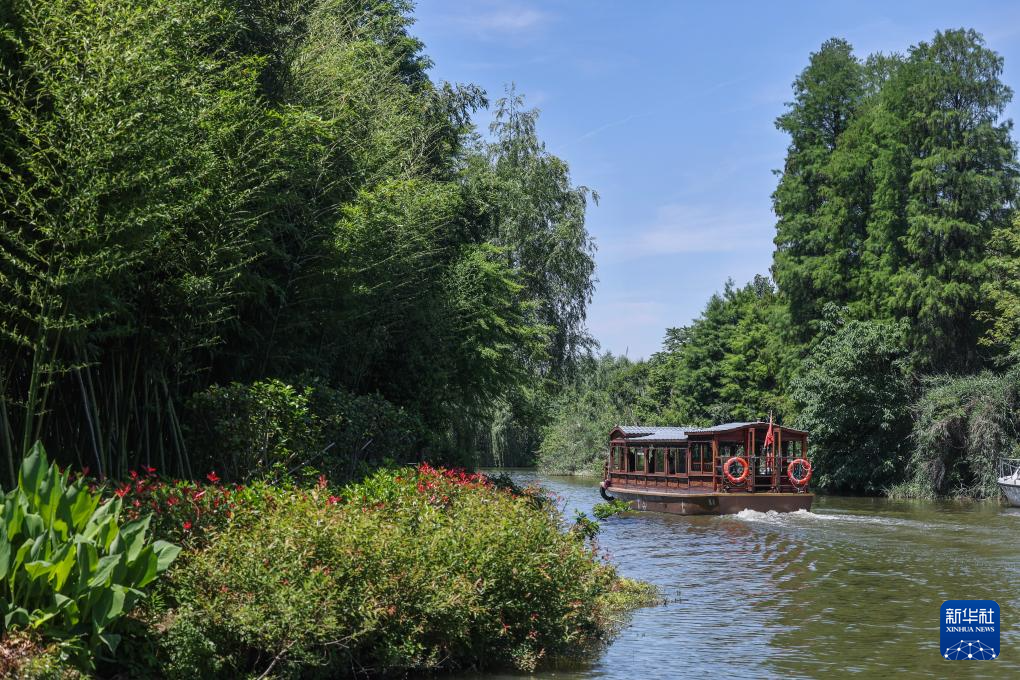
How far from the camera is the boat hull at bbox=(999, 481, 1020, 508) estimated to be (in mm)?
32625

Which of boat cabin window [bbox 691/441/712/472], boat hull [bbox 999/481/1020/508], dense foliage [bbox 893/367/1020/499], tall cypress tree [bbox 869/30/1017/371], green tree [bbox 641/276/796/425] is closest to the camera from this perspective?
boat hull [bbox 999/481/1020/508]

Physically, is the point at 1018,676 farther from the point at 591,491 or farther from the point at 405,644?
the point at 591,491

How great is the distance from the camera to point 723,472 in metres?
32.0

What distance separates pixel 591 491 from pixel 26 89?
1426 inches

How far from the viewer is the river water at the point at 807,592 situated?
1061cm

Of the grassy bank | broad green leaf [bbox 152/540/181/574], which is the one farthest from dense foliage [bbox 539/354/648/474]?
broad green leaf [bbox 152/540/181/574]

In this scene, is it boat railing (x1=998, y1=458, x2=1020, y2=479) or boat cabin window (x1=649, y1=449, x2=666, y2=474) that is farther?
boat cabin window (x1=649, y1=449, x2=666, y2=474)

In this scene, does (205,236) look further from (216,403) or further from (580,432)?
(580,432)

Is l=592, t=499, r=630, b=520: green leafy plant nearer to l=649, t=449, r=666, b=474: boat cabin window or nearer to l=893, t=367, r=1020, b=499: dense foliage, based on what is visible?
l=649, t=449, r=666, b=474: boat cabin window

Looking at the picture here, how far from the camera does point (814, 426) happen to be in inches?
1608

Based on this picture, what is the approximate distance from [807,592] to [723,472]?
16.4 m

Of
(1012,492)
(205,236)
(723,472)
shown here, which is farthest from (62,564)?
(1012,492)

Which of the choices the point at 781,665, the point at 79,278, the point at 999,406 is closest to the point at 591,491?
the point at 999,406

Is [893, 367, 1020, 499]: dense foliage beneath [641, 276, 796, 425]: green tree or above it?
beneath
